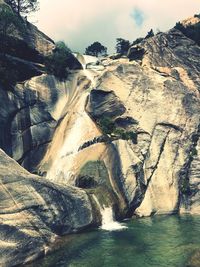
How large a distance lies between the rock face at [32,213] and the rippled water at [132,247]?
5.08ft

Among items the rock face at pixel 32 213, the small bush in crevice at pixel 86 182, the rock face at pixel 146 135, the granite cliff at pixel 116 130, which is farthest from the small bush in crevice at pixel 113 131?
the rock face at pixel 32 213

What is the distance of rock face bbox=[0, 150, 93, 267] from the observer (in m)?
35.8

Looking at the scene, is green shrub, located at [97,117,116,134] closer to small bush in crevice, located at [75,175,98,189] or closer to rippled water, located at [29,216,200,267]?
small bush in crevice, located at [75,175,98,189]

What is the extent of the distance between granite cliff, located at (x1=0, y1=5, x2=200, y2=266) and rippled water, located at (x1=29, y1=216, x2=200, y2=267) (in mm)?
3575

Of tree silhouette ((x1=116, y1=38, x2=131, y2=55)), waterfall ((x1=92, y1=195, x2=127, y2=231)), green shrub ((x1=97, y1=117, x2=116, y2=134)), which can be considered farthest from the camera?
tree silhouette ((x1=116, y1=38, x2=131, y2=55))

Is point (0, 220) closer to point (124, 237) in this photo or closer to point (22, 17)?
point (124, 237)

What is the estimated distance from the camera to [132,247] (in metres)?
40.6

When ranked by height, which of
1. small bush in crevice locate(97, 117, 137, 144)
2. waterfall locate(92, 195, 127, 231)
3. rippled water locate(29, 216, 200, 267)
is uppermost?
small bush in crevice locate(97, 117, 137, 144)

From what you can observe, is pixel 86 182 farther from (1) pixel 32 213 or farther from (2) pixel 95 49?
(2) pixel 95 49

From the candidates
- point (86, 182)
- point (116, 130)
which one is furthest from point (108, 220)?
point (116, 130)

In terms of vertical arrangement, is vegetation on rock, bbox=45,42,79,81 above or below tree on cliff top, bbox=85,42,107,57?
below

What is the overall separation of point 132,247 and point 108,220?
10669 millimetres

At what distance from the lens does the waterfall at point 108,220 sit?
4912cm

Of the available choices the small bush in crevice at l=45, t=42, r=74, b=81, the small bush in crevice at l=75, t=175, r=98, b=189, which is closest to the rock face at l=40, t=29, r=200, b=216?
the small bush in crevice at l=75, t=175, r=98, b=189
